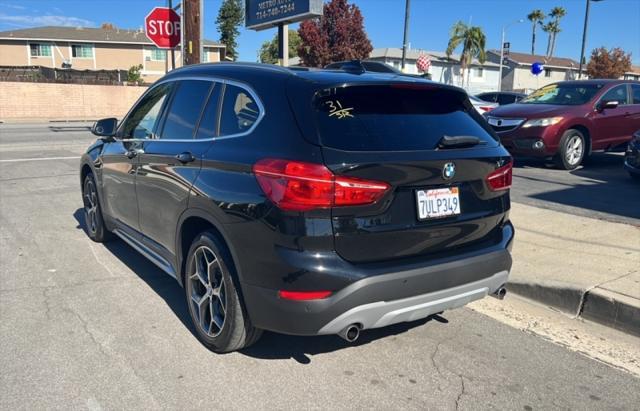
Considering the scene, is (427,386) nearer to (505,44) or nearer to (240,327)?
(240,327)

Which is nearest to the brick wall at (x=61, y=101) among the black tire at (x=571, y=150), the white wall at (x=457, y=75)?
the black tire at (x=571, y=150)

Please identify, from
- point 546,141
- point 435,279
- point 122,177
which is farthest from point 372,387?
point 546,141

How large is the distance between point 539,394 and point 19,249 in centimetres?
519

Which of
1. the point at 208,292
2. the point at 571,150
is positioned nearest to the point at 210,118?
the point at 208,292

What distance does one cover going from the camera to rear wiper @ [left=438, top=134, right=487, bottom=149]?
3.41 meters

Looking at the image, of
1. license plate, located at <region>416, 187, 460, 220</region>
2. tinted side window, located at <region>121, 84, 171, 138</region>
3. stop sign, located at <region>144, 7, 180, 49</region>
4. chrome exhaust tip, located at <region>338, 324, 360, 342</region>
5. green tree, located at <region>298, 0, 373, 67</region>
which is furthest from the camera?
green tree, located at <region>298, 0, 373, 67</region>

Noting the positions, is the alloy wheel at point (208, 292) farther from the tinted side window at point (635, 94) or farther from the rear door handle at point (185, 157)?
the tinted side window at point (635, 94)

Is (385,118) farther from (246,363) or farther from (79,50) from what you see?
(79,50)

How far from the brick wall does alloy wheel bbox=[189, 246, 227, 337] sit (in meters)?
27.0

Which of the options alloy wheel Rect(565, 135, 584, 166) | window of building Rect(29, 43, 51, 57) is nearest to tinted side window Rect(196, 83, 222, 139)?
alloy wheel Rect(565, 135, 584, 166)

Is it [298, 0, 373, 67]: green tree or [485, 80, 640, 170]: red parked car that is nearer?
[485, 80, 640, 170]: red parked car

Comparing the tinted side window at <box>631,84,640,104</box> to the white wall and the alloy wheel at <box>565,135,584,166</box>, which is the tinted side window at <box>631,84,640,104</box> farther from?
the white wall

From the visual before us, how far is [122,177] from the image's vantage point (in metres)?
5.00

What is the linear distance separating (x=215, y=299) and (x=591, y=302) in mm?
2919
